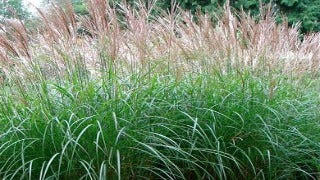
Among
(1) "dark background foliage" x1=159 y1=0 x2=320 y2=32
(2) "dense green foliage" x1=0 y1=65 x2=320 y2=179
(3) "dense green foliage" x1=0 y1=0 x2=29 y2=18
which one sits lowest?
(1) "dark background foliage" x1=159 y1=0 x2=320 y2=32

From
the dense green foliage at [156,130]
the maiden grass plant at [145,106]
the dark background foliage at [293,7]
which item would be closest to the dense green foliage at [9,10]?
the maiden grass plant at [145,106]

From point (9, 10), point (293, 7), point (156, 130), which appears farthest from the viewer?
point (293, 7)

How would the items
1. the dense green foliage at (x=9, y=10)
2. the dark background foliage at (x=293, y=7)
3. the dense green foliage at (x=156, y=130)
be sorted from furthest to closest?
the dark background foliage at (x=293, y=7) → the dense green foliage at (x=9, y=10) → the dense green foliage at (x=156, y=130)

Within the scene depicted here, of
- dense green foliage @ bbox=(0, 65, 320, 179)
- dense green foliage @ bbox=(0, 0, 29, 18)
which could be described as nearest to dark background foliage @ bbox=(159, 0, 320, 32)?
dense green foliage @ bbox=(0, 0, 29, 18)

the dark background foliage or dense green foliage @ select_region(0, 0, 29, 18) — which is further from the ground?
dense green foliage @ select_region(0, 0, 29, 18)

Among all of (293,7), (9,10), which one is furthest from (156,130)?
(293,7)

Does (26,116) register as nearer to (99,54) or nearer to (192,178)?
(99,54)

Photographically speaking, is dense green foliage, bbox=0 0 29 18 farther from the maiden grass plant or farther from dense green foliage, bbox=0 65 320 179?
dense green foliage, bbox=0 65 320 179

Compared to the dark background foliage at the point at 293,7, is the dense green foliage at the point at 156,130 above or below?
above

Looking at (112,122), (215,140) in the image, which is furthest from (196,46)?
(112,122)

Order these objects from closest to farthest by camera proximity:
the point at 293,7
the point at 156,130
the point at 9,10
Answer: the point at 156,130
the point at 9,10
the point at 293,7

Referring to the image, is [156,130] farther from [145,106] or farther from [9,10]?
[9,10]

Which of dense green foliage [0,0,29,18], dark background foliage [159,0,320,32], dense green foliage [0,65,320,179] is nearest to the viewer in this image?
dense green foliage [0,65,320,179]

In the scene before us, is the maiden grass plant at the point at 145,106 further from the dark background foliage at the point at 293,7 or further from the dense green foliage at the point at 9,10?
the dark background foliage at the point at 293,7
